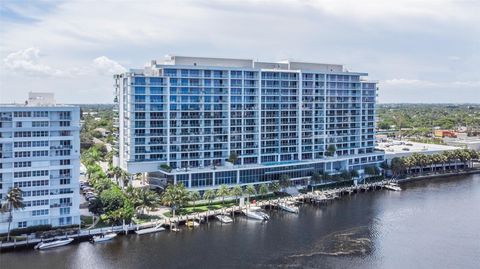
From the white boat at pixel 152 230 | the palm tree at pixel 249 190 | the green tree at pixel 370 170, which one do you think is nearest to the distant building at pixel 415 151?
the green tree at pixel 370 170

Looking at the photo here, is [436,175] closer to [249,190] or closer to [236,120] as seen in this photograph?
[236,120]

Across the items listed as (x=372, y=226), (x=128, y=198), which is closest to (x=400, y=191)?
(x=372, y=226)

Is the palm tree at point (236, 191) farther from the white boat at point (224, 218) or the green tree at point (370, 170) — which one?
the green tree at point (370, 170)

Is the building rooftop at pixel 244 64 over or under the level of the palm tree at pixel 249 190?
over

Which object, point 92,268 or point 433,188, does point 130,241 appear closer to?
point 92,268

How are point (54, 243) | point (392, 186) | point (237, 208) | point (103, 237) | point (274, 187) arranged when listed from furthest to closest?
1. point (392, 186)
2. point (274, 187)
3. point (237, 208)
4. point (103, 237)
5. point (54, 243)

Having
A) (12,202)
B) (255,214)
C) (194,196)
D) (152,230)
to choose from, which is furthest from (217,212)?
(12,202)

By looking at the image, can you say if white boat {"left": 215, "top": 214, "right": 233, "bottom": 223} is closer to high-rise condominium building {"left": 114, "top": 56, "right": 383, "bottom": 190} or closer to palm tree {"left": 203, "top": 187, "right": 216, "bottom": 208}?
palm tree {"left": 203, "top": 187, "right": 216, "bottom": 208}

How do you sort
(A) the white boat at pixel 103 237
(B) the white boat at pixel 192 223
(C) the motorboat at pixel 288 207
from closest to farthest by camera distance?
(A) the white boat at pixel 103 237 → (B) the white boat at pixel 192 223 → (C) the motorboat at pixel 288 207
